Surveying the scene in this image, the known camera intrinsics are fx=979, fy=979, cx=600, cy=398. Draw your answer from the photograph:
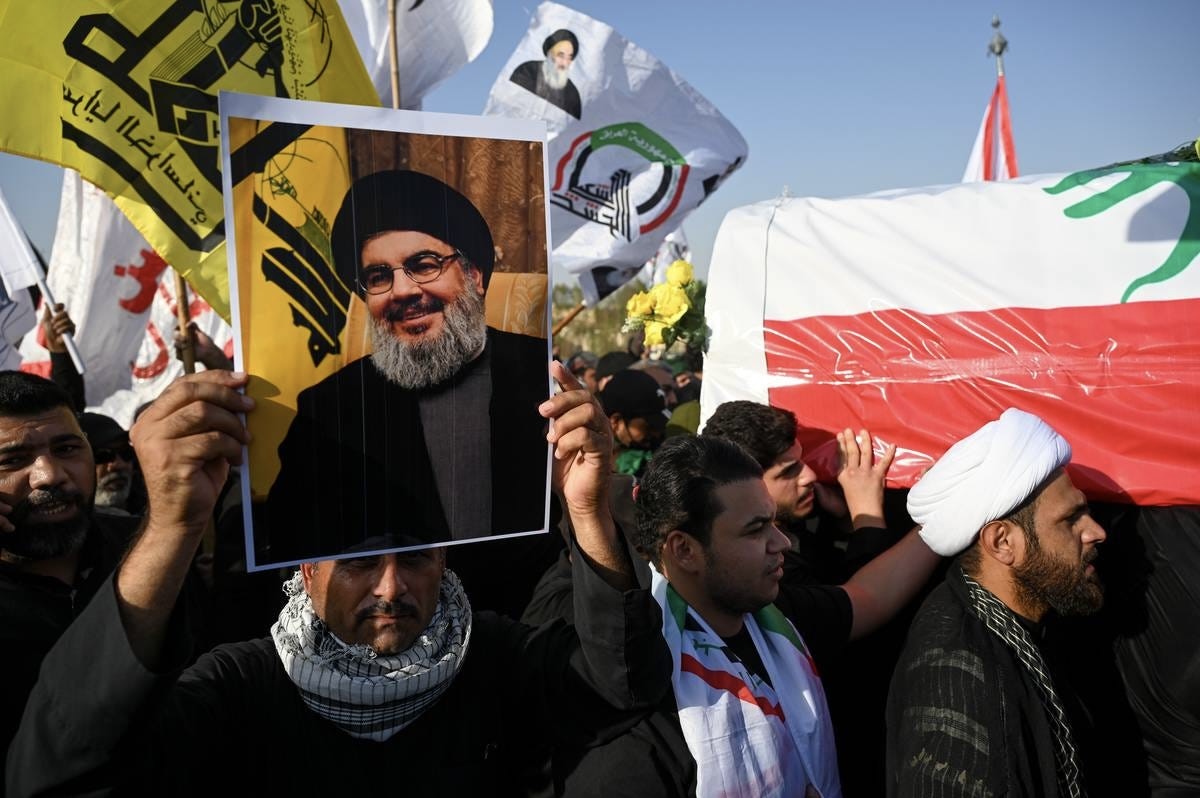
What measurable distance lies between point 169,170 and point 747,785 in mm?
2306

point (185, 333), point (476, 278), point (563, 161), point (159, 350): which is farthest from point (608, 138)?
point (476, 278)

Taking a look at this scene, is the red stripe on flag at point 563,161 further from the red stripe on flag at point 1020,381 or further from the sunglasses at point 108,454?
the red stripe on flag at point 1020,381

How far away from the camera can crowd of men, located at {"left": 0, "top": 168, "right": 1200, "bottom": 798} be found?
140 cm

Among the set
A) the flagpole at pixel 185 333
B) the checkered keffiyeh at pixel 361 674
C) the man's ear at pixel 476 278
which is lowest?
the checkered keffiyeh at pixel 361 674

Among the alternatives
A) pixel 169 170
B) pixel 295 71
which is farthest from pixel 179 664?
pixel 295 71

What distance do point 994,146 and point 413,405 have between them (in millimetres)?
8753

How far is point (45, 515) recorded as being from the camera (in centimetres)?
265

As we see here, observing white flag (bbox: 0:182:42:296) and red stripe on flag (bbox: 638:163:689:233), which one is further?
red stripe on flag (bbox: 638:163:689:233)

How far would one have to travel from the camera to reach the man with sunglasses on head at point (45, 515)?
248 cm

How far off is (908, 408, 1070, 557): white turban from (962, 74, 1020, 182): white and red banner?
6.93 m

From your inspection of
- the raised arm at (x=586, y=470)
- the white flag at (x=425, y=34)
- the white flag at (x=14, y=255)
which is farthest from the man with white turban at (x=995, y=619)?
the white flag at (x=14, y=255)

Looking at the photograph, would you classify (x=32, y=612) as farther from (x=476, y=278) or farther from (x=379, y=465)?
(x=476, y=278)

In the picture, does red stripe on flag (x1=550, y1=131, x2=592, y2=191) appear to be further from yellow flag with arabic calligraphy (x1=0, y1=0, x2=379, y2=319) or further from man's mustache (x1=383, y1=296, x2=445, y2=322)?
man's mustache (x1=383, y1=296, x2=445, y2=322)

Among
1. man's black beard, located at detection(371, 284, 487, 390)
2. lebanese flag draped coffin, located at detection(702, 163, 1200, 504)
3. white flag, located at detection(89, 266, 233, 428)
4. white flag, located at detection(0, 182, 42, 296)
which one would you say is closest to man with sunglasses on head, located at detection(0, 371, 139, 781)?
man's black beard, located at detection(371, 284, 487, 390)
